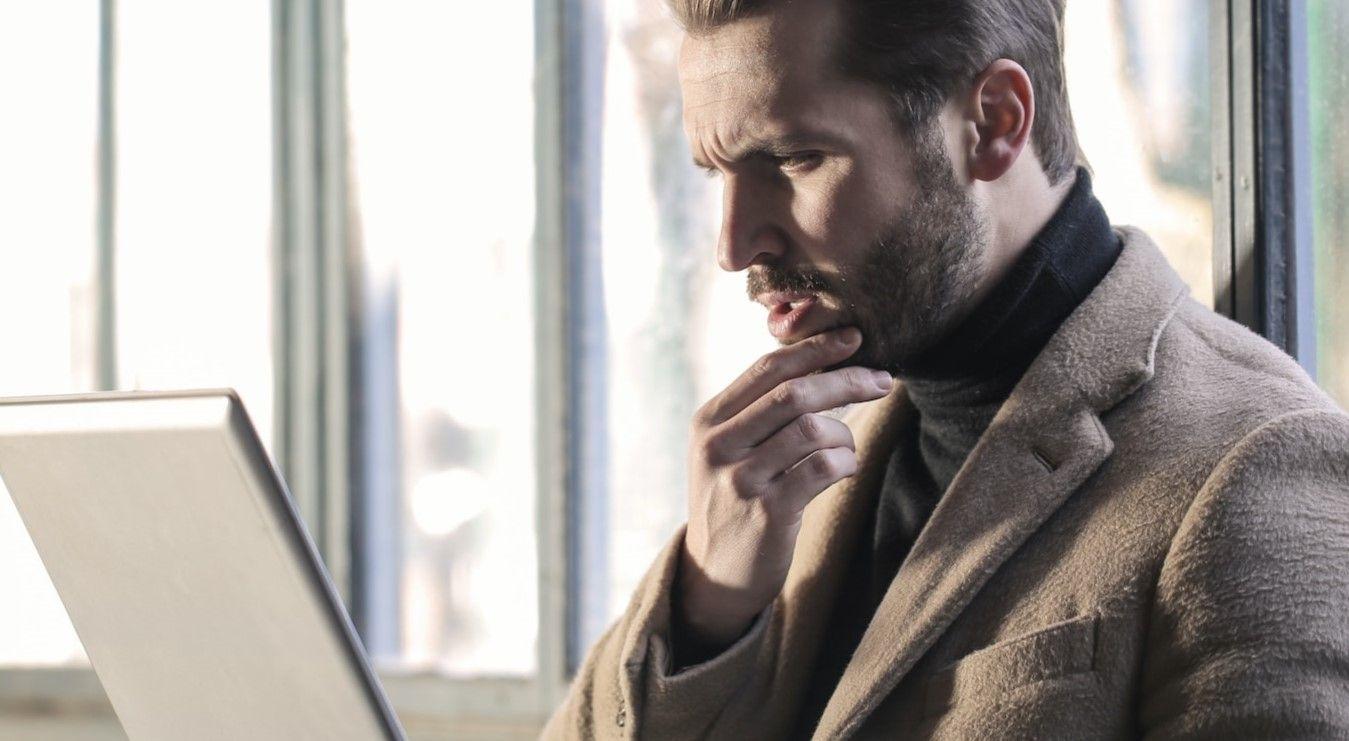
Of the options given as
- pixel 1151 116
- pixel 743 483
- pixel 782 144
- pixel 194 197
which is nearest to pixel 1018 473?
pixel 743 483

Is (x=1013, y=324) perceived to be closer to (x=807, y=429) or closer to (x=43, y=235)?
(x=807, y=429)

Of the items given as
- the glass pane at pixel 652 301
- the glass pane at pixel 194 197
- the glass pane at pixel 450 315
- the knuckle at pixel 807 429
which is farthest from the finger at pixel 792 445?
the glass pane at pixel 194 197

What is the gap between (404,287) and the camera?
2.39 meters

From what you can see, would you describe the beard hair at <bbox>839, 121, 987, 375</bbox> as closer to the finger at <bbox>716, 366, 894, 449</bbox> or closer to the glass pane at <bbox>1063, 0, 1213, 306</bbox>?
the finger at <bbox>716, 366, 894, 449</bbox>

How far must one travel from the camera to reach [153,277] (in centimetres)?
256

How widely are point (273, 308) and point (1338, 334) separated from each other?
171 centimetres

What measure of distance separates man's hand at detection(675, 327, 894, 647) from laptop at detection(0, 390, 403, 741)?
463 mm

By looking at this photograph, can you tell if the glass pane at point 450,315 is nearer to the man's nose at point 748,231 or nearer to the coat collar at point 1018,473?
the man's nose at point 748,231

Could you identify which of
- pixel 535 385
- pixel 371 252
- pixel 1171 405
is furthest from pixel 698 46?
pixel 371 252

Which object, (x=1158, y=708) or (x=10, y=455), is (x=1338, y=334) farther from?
(x=10, y=455)

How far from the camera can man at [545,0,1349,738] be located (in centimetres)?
103

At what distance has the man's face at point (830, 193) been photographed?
120 centimetres

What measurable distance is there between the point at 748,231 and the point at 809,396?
0.16 metres

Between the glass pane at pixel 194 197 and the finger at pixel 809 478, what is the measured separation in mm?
1462
